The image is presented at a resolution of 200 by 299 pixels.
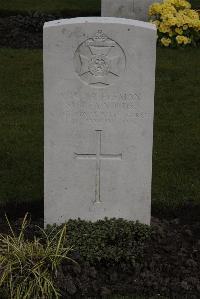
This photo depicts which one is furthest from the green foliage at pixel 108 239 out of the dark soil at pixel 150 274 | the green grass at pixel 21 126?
the green grass at pixel 21 126

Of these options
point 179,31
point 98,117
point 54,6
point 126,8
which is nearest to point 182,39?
point 179,31

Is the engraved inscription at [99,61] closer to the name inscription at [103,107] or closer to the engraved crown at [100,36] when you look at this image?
the engraved crown at [100,36]

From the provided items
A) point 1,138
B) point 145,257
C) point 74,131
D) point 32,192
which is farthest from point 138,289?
point 1,138

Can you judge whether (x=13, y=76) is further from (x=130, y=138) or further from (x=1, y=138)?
(x=130, y=138)

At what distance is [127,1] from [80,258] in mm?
9085

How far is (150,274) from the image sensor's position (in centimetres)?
577

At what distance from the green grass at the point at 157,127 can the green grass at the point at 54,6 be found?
311 cm

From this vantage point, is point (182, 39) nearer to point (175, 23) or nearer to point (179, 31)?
point (179, 31)

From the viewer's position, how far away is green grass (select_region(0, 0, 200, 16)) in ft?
51.2

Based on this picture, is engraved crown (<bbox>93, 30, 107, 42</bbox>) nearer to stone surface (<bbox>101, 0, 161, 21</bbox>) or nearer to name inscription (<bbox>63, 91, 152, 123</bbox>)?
name inscription (<bbox>63, 91, 152, 123</bbox>)

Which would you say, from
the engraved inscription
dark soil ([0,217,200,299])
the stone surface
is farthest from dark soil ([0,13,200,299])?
the stone surface

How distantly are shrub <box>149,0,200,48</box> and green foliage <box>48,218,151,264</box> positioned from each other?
715cm

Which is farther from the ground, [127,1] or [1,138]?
[127,1]

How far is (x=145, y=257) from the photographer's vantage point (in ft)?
19.6
